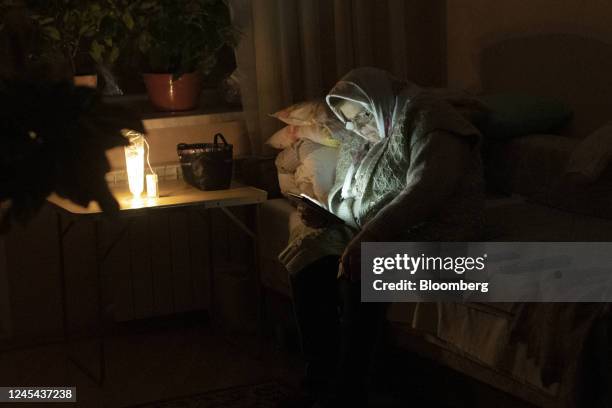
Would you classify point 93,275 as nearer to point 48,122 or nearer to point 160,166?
point 160,166

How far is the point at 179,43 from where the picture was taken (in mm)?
3381

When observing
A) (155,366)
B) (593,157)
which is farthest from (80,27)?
(593,157)

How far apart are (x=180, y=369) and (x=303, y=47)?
4.17 ft

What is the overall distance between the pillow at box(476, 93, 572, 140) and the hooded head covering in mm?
413

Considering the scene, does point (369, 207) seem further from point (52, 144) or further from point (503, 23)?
point (52, 144)

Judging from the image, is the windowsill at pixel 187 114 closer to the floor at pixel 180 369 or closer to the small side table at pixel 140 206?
the small side table at pixel 140 206

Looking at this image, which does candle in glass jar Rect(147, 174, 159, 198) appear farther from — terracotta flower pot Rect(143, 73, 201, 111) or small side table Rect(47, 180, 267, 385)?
terracotta flower pot Rect(143, 73, 201, 111)

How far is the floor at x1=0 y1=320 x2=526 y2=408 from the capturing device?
270 cm

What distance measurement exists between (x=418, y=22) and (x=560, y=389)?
2134 millimetres

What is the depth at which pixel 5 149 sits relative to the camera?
2.73ft

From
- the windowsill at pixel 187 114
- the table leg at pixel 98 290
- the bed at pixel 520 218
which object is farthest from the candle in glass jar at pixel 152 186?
the bed at pixel 520 218

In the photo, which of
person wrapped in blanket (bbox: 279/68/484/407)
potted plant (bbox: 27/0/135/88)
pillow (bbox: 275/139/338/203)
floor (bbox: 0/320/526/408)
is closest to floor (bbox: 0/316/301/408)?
floor (bbox: 0/320/526/408)

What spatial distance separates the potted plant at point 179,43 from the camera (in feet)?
11.1

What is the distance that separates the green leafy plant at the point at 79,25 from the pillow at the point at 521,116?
1.31 m
